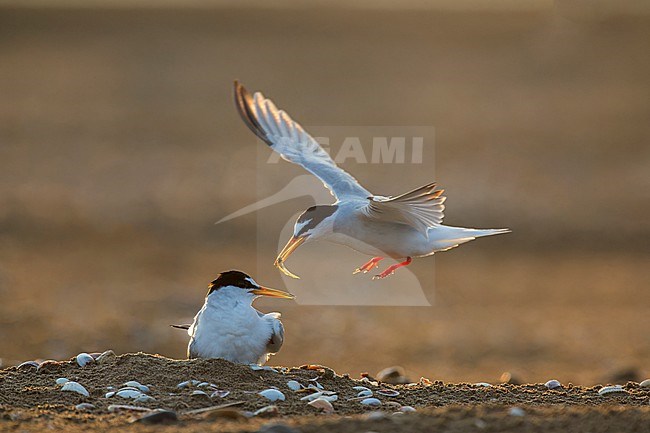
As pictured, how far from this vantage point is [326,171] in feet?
30.9

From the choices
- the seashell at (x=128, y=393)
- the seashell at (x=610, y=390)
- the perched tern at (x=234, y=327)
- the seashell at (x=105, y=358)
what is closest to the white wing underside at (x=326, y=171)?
A: the perched tern at (x=234, y=327)

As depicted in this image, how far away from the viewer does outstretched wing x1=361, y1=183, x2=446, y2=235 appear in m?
7.80

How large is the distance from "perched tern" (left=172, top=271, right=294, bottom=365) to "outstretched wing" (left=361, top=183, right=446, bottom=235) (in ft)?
3.98

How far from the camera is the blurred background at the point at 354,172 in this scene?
14.9 metres

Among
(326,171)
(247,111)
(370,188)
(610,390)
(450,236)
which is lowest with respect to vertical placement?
(610,390)

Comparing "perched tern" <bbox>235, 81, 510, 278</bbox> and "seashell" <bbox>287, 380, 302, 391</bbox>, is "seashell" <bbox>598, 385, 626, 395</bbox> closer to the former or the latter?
"perched tern" <bbox>235, 81, 510, 278</bbox>

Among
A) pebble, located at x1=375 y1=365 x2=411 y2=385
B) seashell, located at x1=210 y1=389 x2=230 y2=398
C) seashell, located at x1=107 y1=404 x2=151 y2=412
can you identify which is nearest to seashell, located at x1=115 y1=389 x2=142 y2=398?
seashell, located at x1=107 y1=404 x2=151 y2=412

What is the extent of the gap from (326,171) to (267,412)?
3.48 metres

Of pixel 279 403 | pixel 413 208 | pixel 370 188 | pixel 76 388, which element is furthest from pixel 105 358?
pixel 370 188

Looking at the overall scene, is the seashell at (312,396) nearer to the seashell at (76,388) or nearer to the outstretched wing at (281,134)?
the seashell at (76,388)

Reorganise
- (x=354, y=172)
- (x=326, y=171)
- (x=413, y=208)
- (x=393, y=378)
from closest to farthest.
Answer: (x=413, y=208) → (x=393, y=378) → (x=326, y=171) → (x=354, y=172)

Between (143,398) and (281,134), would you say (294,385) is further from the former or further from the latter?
(281,134)

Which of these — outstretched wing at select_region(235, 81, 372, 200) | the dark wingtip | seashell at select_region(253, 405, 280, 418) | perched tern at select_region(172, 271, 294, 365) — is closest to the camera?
seashell at select_region(253, 405, 280, 418)

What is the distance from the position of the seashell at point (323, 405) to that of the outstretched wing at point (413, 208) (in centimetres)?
175
